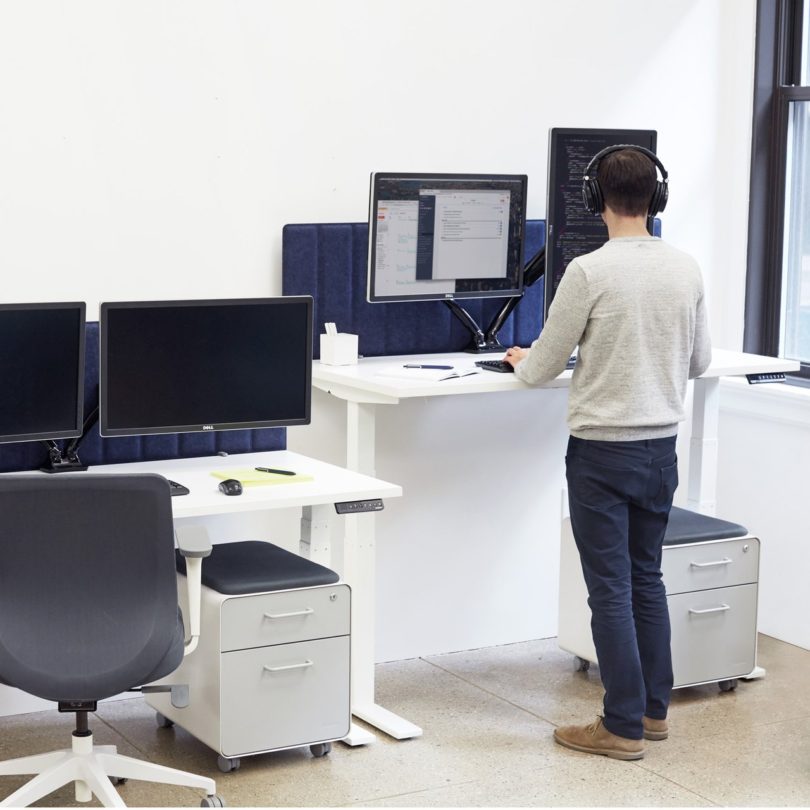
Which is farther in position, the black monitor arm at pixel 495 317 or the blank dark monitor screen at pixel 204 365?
the black monitor arm at pixel 495 317

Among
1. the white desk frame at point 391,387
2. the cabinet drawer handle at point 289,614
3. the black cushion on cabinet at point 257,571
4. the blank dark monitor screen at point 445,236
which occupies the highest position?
the blank dark monitor screen at point 445,236

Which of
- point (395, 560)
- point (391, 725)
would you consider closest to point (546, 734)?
point (391, 725)

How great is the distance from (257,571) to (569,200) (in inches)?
52.7

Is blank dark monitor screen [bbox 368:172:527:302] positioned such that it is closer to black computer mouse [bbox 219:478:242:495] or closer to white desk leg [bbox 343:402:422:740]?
white desk leg [bbox 343:402:422:740]

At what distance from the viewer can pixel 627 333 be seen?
3.12m

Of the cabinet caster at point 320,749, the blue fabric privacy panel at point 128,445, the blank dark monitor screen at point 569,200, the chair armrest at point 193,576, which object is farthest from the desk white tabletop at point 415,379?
the cabinet caster at point 320,749

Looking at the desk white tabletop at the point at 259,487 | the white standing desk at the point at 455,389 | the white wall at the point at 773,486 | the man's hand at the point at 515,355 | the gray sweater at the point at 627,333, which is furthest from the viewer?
the white wall at the point at 773,486

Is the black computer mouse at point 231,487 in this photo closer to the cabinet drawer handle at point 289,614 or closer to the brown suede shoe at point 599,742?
the cabinet drawer handle at point 289,614

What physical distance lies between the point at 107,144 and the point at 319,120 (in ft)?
1.97

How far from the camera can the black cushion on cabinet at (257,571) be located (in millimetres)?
3148

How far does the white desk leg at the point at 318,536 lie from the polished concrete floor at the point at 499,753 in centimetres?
23

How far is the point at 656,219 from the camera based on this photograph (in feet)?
14.3

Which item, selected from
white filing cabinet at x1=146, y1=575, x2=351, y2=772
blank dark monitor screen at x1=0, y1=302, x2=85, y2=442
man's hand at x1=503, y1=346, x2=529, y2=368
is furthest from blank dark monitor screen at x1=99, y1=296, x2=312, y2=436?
man's hand at x1=503, y1=346, x2=529, y2=368

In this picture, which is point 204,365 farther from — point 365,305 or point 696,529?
point 696,529
